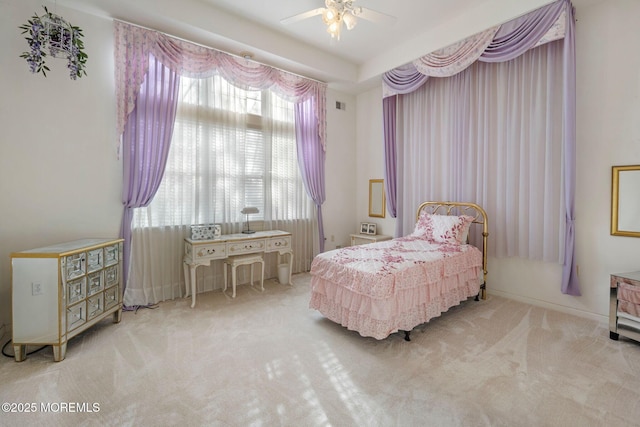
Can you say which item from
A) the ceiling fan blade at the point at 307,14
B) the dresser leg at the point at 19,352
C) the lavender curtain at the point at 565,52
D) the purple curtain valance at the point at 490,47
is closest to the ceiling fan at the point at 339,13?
the ceiling fan blade at the point at 307,14

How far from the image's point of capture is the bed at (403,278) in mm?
2504

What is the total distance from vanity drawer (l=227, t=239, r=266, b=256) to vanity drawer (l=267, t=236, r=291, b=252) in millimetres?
97

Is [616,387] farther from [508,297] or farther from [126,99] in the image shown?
[126,99]

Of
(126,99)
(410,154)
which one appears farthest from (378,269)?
(126,99)

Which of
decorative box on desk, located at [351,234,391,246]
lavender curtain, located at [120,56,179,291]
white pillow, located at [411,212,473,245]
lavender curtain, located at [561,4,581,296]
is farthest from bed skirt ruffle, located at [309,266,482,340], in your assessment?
lavender curtain, located at [120,56,179,291]

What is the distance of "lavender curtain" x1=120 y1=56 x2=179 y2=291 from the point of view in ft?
10.7

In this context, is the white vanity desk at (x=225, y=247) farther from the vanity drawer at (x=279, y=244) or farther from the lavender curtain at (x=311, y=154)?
the lavender curtain at (x=311, y=154)

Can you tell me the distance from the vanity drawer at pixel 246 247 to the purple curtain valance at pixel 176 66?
6.03ft

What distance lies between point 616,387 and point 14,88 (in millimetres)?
5564

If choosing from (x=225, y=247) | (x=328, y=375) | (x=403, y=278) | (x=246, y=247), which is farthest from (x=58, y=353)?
(x=403, y=278)

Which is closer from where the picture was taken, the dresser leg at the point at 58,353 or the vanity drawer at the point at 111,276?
the dresser leg at the point at 58,353

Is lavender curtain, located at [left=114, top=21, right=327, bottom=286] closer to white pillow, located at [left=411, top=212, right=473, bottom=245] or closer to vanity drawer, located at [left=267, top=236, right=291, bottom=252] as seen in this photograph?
vanity drawer, located at [left=267, top=236, right=291, bottom=252]

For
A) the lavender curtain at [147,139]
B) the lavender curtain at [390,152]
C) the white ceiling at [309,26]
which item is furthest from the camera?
the lavender curtain at [390,152]

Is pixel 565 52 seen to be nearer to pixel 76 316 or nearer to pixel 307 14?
pixel 307 14
